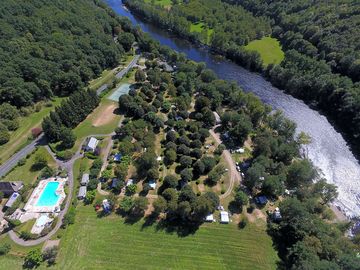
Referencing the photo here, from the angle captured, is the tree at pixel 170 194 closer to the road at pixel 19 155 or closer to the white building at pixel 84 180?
the white building at pixel 84 180

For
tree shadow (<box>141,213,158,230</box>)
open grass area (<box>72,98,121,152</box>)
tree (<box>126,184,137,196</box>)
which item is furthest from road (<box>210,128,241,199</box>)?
open grass area (<box>72,98,121,152</box>)

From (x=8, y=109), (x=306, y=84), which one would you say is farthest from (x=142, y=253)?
(x=306, y=84)

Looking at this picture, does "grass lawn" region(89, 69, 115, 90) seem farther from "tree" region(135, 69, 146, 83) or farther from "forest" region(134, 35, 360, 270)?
"forest" region(134, 35, 360, 270)

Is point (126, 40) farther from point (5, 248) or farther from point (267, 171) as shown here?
point (5, 248)

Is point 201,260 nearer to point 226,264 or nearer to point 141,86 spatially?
point 226,264

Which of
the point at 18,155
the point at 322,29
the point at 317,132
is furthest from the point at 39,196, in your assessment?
the point at 322,29

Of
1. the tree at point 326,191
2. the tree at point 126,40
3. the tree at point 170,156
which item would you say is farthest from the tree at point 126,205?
the tree at point 126,40
